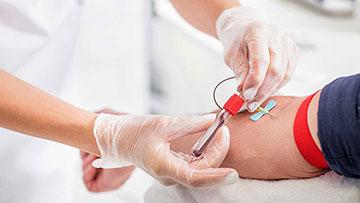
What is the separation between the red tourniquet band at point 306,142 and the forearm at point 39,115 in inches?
14.6

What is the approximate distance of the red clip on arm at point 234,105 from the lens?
89 centimetres

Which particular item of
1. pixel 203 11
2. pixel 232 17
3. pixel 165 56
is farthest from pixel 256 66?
pixel 165 56

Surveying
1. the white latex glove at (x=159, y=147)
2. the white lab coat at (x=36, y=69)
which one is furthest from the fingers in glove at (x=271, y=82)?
the white lab coat at (x=36, y=69)

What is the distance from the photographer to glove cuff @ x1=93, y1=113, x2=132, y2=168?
3.01ft

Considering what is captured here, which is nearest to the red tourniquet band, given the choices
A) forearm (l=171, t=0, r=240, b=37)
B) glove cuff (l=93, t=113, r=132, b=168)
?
glove cuff (l=93, t=113, r=132, b=168)

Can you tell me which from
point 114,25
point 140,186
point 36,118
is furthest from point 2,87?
point 114,25

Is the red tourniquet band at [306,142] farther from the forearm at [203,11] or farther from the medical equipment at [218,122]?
the forearm at [203,11]

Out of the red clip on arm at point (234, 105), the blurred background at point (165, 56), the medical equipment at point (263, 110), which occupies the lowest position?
the blurred background at point (165, 56)

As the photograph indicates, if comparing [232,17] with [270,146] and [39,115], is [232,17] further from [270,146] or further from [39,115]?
[39,115]

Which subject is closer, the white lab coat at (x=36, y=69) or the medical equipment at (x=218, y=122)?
the medical equipment at (x=218, y=122)

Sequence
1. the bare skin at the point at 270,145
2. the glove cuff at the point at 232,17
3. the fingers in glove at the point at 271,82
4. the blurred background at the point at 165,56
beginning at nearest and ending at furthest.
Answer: the bare skin at the point at 270,145 < the fingers in glove at the point at 271,82 < the glove cuff at the point at 232,17 < the blurred background at the point at 165,56

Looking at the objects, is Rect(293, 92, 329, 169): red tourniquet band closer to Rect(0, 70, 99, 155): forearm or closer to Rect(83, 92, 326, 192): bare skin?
Rect(83, 92, 326, 192): bare skin

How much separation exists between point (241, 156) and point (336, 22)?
2.88 feet

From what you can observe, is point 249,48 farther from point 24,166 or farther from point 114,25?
point 114,25
